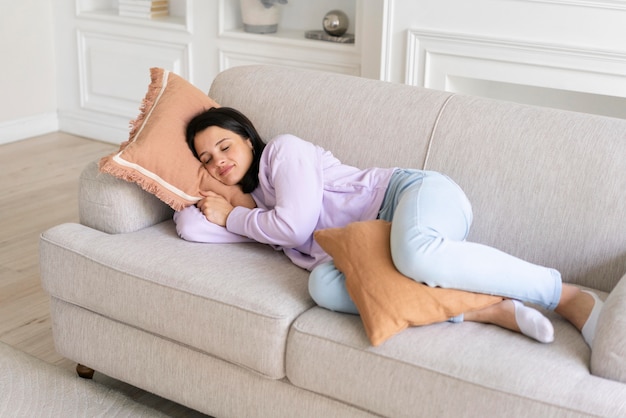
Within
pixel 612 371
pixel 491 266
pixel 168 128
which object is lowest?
pixel 612 371

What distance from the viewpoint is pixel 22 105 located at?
4742 mm

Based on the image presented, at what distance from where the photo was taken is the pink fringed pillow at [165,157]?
2.22 meters

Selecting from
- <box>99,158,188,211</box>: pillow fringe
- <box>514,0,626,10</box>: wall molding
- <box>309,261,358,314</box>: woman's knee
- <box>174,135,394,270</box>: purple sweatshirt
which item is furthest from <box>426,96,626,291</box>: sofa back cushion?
<box>514,0,626,10</box>: wall molding

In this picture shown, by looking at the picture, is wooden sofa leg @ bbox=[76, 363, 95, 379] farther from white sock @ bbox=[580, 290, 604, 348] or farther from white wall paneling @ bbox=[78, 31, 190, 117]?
white wall paneling @ bbox=[78, 31, 190, 117]

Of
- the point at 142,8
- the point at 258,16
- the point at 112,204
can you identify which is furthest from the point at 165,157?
the point at 142,8

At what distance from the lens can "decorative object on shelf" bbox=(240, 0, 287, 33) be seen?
13.5 ft

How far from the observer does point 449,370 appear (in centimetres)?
167

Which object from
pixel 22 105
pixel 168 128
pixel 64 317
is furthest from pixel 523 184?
pixel 22 105

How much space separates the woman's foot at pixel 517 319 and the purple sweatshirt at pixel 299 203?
462mm

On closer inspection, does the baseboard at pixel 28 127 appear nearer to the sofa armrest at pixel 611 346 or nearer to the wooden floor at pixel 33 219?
the wooden floor at pixel 33 219

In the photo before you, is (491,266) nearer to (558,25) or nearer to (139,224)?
(139,224)

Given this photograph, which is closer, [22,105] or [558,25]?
[558,25]

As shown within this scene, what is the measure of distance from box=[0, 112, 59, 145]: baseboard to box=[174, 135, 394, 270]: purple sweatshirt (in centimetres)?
278

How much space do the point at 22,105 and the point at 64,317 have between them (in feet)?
9.14
